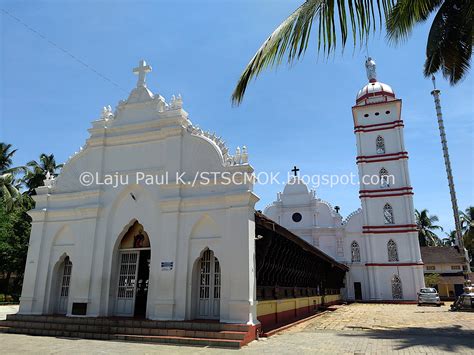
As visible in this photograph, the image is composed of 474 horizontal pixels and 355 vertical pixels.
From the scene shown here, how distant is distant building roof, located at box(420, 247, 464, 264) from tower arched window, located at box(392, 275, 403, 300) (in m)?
10.9

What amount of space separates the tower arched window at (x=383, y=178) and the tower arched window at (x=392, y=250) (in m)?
4.91

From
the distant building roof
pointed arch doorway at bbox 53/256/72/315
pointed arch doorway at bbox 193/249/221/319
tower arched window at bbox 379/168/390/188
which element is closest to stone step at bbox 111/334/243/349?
pointed arch doorway at bbox 193/249/221/319

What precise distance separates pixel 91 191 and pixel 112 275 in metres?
3.01

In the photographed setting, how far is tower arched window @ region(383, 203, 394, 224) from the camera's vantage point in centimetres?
3209

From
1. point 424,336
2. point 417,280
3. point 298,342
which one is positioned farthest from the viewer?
point 417,280

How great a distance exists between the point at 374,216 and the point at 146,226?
2547cm

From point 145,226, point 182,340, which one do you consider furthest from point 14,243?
point 182,340

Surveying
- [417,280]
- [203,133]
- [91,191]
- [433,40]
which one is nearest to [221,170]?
[203,133]

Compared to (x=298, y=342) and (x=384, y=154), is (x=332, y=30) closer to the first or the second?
(x=298, y=342)

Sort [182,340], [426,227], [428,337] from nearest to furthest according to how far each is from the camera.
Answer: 1. [182,340]
2. [428,337]
3. [426,227]

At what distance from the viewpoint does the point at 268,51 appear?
3996 millimetres

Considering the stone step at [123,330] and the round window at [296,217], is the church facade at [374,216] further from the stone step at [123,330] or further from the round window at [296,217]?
the stone step at [123,330]

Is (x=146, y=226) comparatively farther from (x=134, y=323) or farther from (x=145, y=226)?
(x=134, y=323)

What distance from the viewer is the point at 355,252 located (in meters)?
33.0
